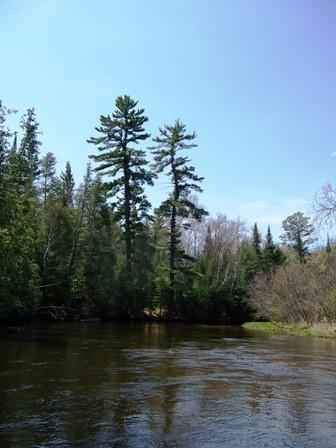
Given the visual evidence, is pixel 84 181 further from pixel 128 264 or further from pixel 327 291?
pixel 327 291

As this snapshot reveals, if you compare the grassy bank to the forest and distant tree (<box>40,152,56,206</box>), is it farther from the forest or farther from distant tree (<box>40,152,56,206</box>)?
distant tree (<box>40,152,56,206</box>)

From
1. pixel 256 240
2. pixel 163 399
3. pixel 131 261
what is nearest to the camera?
pixel 163 399

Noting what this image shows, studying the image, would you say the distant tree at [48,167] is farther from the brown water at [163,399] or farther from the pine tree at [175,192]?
the brown water at [163,399]

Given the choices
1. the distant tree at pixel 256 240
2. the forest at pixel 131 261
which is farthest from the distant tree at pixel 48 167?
the distant tree at pixel 256 240

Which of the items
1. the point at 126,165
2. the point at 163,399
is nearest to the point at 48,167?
the point at 126,165

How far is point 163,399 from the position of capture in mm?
11086

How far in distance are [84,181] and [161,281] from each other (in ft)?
Result: 44.3

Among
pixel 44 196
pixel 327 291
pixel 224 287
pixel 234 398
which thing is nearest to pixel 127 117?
pixel 44 196

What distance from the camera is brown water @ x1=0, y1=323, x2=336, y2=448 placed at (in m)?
8.27

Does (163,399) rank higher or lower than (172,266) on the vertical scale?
lower

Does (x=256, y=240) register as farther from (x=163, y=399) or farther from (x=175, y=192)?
(x=163, y=399)

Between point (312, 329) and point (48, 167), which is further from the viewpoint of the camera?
point (48, 167)

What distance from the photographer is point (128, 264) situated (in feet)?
158

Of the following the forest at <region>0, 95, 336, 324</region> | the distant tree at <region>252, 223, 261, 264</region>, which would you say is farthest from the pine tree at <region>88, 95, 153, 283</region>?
the distant tree at <region>252, 223, 261, 264</region>
